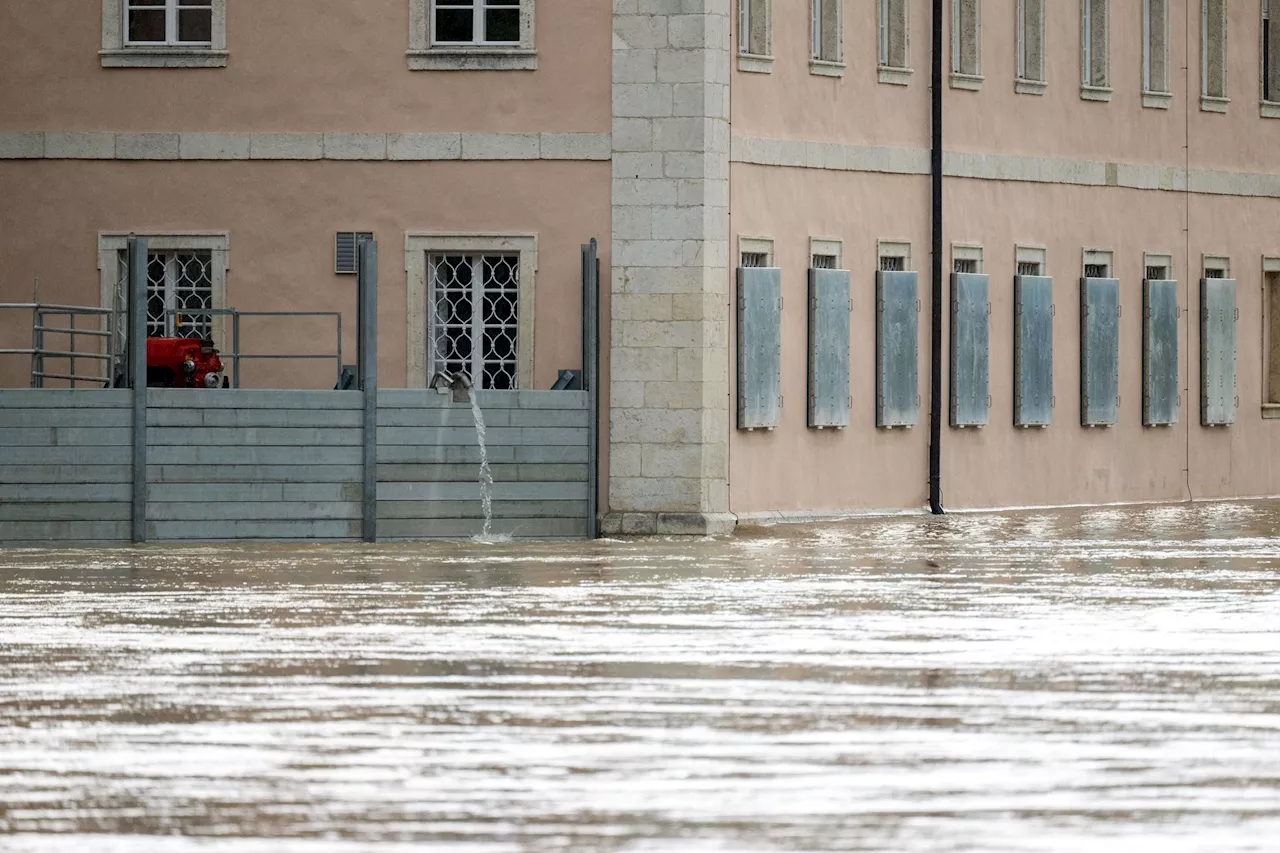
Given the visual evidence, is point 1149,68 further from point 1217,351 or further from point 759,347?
point 759,347

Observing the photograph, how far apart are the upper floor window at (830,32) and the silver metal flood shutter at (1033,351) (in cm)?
389

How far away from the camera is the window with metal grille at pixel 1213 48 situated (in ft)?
113

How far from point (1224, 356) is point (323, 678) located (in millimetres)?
22662

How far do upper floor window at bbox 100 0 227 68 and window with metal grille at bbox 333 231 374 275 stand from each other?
1.94 meters

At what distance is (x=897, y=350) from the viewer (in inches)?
1178

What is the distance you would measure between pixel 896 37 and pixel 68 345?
9.11 m

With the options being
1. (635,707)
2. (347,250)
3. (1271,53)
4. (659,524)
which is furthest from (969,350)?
(635,707)

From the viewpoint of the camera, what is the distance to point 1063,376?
32469 mm

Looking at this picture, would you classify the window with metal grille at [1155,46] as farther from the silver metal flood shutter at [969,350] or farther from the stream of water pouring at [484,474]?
the stream of water pouring at [484,474]

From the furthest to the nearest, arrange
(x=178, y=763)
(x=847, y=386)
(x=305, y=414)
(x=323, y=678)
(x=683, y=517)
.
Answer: (x=847, y=386), (x=683, y=517), (x=305, y=414), (x=323, y=678), (x=178, y=763)

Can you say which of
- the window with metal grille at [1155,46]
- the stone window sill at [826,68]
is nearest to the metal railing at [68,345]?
the stone window sill at [826,68]

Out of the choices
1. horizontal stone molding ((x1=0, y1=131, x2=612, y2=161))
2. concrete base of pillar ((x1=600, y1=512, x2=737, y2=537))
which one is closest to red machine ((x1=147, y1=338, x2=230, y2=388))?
horizontal stone molding ((x1=0, y1=131, x2=612, y2=161))

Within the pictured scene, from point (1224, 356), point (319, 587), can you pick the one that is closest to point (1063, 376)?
point (1224, 356)

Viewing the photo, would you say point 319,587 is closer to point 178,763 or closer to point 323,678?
point 323,678
